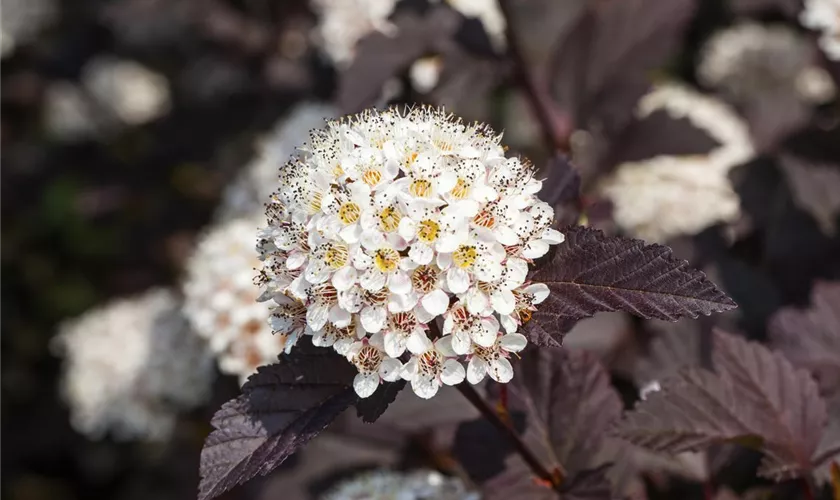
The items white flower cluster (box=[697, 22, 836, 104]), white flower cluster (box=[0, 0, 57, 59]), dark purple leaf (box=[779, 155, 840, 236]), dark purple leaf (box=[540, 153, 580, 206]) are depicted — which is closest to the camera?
dark purple leaf (box=[540, 153, 580, 206])

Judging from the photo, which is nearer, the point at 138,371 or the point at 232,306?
the point at 232,306

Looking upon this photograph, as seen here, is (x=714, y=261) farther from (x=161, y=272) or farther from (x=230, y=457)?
(x=161, y=272)

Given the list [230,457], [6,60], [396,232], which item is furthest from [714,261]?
[6,60]

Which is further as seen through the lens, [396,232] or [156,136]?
[156,136]

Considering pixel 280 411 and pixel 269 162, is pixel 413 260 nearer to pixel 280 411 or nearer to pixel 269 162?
pixel 280 411

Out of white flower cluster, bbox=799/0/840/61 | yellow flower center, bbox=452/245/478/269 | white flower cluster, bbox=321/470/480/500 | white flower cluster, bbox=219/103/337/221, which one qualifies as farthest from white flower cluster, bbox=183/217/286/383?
white flower cluster, bbox=799/0/840/61

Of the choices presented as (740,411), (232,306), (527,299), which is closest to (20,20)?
(232,306)

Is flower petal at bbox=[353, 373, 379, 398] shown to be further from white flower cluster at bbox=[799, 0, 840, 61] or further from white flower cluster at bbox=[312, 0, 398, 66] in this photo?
white flower cluster at bbox=[312, 0, 398, 66]
